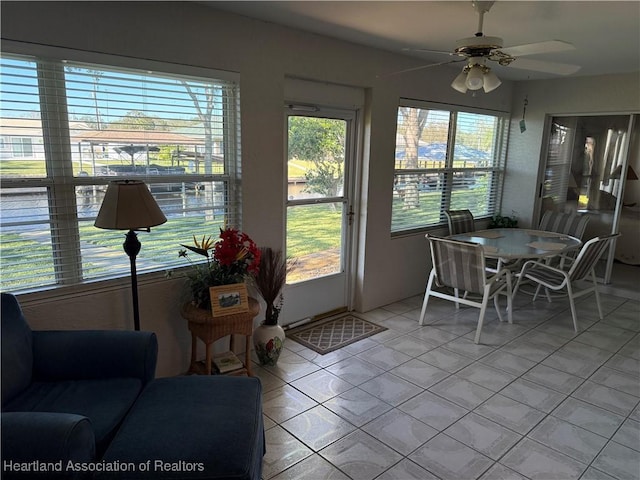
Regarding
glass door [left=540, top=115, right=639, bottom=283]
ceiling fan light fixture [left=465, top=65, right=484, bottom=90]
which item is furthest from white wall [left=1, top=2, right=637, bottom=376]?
ceiling fan light fixture [left=465, top=65, right=484, bottom=90]

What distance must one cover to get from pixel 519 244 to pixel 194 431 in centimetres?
339

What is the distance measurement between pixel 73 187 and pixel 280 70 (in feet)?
5.20

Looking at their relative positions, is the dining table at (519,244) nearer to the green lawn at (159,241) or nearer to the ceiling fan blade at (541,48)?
the green lawn at (159,241)

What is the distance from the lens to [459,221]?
4.62 meters

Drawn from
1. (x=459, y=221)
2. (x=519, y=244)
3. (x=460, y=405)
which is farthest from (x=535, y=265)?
(x=460, y=405)

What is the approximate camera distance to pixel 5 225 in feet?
7.14

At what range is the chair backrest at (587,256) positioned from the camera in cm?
364

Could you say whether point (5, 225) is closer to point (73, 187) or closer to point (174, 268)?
point (73, 187)

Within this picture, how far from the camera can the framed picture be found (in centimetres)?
253

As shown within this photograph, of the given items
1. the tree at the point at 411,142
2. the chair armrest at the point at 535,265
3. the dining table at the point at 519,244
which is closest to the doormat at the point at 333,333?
the dining table at the point at 519,244

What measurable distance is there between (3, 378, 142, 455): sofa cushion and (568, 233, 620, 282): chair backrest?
138 inches

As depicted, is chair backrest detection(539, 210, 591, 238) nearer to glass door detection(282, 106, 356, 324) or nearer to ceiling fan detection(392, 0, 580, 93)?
glass door detection(282, 106, 356, 324)

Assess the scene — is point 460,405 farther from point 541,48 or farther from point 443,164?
point 443,164

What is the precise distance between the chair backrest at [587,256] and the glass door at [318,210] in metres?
1.95
